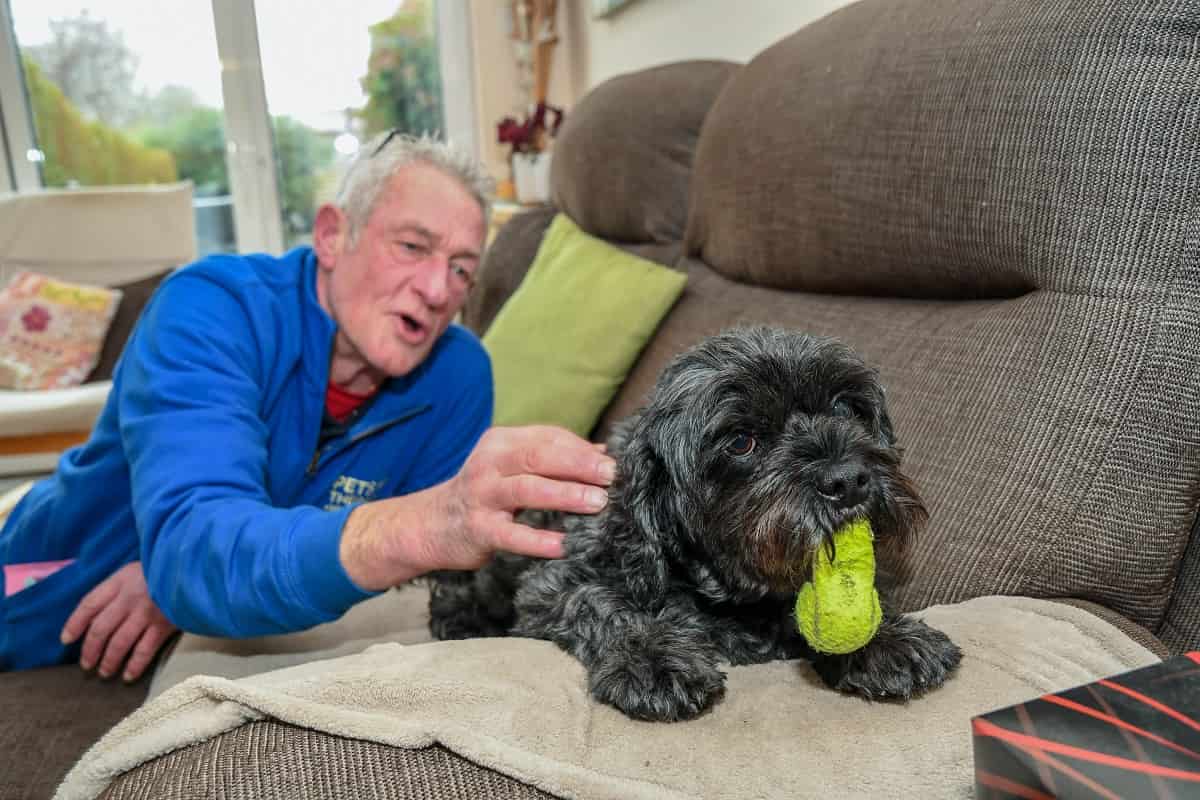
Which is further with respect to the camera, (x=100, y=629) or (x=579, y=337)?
(x=579, y=337)

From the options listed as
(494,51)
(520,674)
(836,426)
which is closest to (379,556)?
(520,674)

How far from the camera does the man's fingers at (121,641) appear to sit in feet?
5.43

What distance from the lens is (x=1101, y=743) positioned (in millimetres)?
617

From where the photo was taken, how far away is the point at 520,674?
0.98 meters

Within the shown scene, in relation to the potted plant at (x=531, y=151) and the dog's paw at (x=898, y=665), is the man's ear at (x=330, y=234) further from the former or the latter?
the potted plant at (x=531, y=151)

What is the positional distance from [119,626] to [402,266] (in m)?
0.90

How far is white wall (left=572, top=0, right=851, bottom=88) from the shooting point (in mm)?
2805

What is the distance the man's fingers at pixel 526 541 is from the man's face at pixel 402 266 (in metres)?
0.73

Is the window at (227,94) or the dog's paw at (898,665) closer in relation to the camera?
the dog's paw at (898,665)

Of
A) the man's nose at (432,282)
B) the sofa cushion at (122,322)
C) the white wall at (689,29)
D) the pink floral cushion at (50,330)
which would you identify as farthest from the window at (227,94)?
the man's nose at (432,282)

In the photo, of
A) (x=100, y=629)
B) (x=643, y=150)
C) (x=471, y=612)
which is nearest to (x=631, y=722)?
(x=471, y=612)

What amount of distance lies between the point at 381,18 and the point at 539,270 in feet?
14.3

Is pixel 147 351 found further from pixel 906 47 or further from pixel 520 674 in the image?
pixel 906 47

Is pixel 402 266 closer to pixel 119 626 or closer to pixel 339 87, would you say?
pixel 119 626
